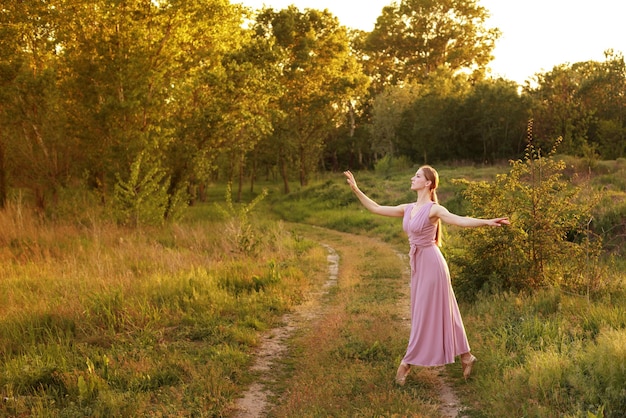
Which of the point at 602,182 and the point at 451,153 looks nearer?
the point at 602,182

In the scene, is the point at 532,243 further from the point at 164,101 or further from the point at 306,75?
the point at 306,75

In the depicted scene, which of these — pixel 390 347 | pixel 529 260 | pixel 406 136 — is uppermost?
pixel 406 136

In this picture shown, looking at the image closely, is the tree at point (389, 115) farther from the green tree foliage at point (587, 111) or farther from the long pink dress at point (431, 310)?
the long pink dress at point (431, 310)

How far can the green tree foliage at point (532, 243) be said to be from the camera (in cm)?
902

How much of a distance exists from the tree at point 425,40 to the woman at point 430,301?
50748mm

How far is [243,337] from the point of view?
25.8ft

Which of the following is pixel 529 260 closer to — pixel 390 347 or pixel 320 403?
pixel 390 347

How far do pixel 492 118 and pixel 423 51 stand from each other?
2580 centimetres

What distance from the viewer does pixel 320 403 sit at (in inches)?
220

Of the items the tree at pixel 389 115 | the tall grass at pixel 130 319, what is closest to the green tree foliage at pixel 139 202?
the tall grass at pixel 130 319

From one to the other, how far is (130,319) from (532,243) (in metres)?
6.71

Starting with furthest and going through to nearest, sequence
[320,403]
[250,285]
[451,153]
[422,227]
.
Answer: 1. [451,153]
2. [250,285]
3. [422,227]
4. [320,403]

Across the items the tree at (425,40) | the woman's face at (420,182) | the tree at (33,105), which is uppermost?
the tree at (425,40)

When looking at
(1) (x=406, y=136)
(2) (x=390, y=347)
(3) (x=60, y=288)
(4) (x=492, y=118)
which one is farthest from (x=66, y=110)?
(1) (x=406, y=136)
